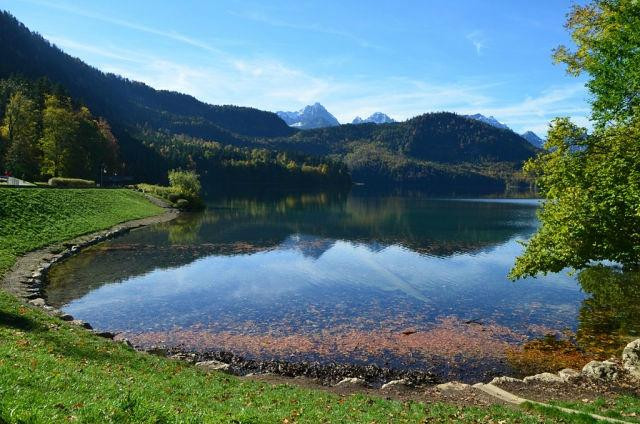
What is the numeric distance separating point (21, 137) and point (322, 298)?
10421 cm

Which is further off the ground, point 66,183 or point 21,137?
point 21,137

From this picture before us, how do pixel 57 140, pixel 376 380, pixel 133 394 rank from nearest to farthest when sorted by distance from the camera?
pixel 133 394 → pixel 376 380 → pixel 57 140

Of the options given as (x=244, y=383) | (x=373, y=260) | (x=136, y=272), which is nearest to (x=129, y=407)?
(x=244, y=383)

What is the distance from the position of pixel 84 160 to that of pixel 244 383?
124m

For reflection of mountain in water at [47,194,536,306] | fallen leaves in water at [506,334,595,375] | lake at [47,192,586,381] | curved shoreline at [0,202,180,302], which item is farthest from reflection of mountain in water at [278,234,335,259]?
fallen leaves in water at [506,334,595,375]

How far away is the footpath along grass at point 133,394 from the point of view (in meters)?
12.4

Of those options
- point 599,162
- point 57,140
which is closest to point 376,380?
point 599,162

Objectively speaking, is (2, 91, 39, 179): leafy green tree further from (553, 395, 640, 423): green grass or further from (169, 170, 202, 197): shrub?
(553, 395, 640, 423): green grass

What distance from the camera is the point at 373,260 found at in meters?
70.9

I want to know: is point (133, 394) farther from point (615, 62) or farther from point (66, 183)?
point (66, 183)

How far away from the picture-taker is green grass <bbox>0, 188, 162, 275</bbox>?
54125 millimetres

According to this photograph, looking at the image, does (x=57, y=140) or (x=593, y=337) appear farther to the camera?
(x=57, y=140)

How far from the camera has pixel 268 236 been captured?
9269 centimetres

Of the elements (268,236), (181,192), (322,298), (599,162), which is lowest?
(322,298)
